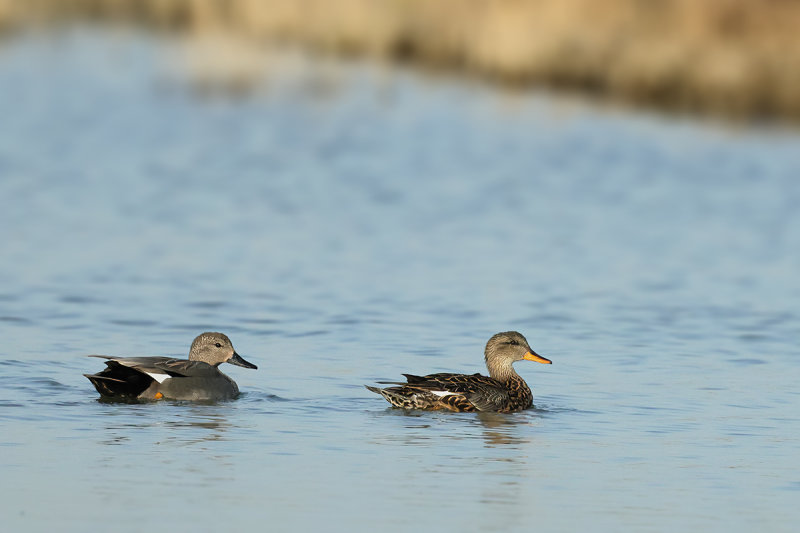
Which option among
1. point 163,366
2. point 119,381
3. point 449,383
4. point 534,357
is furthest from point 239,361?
point 534,357

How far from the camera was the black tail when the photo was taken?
32.6 feet

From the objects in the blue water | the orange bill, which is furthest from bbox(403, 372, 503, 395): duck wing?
the orange bill

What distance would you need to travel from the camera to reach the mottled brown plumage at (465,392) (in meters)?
10.1

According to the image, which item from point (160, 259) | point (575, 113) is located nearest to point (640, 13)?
point (575, 113)

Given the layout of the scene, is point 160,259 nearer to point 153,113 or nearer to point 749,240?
point 749,240

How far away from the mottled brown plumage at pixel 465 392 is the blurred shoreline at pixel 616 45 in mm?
16091

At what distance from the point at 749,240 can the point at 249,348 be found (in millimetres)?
8442

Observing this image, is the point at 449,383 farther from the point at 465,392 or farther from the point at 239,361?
the point at 239,361

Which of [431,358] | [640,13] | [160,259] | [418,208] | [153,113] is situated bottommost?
[431,358]

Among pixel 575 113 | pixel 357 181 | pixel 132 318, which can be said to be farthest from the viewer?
pixel 575 113

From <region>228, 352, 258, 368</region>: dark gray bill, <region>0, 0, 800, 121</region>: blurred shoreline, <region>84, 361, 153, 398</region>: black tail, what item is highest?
<region>0, 0, 800, 121</region>: blurred shoreline

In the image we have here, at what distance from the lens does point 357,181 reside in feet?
72.3

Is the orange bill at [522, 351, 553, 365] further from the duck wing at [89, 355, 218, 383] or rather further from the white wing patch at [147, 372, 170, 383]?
the white wing patch at [147, 372, 170, 383]

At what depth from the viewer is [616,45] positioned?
2695 centimetres
